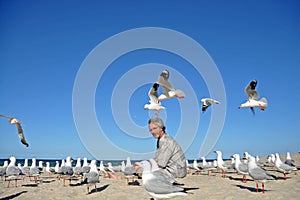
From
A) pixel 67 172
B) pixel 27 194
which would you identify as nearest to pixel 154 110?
pixel 27 194

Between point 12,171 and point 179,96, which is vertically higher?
point 179,96

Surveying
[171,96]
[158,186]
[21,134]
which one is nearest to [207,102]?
[171,96]

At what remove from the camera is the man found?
4348 millimetres

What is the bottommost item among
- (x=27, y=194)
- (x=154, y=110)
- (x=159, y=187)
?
(x=27, y=194)

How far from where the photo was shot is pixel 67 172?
14.6 m

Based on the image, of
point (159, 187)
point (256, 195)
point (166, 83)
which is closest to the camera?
point (159, 187)

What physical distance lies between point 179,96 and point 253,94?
134 inches

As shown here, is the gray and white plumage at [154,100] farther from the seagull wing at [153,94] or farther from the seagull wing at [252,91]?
the seagull wing at [252,91]

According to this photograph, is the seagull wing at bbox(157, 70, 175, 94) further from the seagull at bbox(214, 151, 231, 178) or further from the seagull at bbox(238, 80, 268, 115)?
the seagull at bbox(214, 151, 231, 178)

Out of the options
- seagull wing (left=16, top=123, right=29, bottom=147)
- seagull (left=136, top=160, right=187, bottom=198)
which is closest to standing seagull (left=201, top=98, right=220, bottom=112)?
seagull wing (left=16, top=123, right=29, bottom=147)

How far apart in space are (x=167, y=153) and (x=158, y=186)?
0.50 metres

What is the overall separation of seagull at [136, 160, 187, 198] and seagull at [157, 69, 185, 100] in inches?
173

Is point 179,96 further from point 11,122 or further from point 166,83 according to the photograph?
point 11,122

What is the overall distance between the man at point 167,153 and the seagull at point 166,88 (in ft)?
13.7
